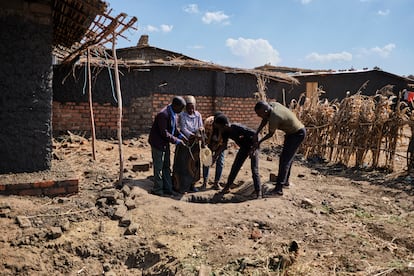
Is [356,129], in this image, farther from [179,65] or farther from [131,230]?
[131,230]

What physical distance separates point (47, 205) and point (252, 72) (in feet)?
25.6

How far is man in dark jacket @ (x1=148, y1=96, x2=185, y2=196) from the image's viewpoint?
16.0 feet

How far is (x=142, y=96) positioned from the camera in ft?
30.3

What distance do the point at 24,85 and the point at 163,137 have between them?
1.88 meters

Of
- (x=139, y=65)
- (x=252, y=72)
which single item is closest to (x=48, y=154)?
(x=139, y=65)

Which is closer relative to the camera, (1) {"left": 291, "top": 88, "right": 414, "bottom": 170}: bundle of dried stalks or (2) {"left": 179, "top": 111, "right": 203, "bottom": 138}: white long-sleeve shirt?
(2) {"left": 179, "top": 111, "right": 203, "bottom": 138}: white long-sleeve shirt

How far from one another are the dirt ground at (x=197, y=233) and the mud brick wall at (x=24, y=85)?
1.00 feet

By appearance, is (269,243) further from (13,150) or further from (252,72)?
(252,72)

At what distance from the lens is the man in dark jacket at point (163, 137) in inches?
192

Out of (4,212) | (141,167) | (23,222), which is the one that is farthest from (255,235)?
(141,167)

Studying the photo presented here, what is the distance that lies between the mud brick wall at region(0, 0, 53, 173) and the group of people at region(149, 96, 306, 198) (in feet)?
4.92

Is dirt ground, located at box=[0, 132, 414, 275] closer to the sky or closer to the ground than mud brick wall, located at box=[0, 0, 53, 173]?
closer to the ground

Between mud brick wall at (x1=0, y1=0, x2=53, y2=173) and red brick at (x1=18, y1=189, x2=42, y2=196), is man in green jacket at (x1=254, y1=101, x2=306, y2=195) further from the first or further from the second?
red brick at (x1=18, y1=189, x2=42, y2=196)

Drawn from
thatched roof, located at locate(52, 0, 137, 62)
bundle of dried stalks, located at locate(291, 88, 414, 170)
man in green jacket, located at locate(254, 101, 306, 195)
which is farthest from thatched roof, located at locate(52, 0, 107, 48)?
bundle of dried stalks, located at locate(291, 88, 414, 170)
